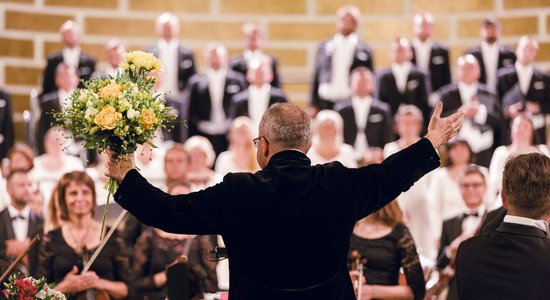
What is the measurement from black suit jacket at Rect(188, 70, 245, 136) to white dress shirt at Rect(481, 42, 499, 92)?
8.75 ft

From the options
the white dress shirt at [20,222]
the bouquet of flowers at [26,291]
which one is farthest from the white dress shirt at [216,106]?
the bouquet of flowers at [26,291]

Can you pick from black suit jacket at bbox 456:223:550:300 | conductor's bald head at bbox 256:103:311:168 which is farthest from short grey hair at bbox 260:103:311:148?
black suit jacket at bbox 456:223:550:300

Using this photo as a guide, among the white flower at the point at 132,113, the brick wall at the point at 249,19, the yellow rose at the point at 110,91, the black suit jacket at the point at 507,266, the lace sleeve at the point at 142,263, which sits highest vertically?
the brick wall at the point at 249,19

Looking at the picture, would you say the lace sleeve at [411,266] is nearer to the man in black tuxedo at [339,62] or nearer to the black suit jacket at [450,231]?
the black suit jacket at [450,231]

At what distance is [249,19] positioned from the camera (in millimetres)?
14102

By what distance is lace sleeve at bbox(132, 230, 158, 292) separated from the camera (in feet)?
Answer: 21.5

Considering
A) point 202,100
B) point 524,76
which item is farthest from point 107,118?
point 524,76

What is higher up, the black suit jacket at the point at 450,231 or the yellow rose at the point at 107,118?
the yellow rose at the point at 107,118

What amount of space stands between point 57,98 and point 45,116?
234mm

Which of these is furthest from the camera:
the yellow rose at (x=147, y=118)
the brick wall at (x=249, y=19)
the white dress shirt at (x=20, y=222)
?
the brick wall at (x=249, y=19)

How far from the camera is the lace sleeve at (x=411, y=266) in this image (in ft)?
19.1

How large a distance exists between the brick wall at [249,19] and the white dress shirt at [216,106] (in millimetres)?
2070

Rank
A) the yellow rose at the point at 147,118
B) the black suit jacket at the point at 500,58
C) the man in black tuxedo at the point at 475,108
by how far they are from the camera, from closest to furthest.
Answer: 1. the yellow rose at the point at 147,118
2. the man in black tuxedo at the point at 475,108
3. the black suit jacket at the point at 500,58

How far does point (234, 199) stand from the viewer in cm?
367
